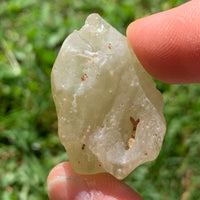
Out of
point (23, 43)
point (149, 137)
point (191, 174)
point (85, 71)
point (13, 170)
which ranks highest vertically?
point (85, 71)

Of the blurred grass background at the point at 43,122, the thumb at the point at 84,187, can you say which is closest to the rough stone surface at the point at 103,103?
the thumb at the point at 84,187

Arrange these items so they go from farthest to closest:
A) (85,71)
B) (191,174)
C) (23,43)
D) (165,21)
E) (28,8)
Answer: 1. (28,8)
2. (23,43)
3. (191,174)
4. (165,21)
5. (85,71)

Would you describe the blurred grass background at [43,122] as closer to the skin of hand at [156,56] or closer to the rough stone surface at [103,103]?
the skin of hand at [156,56]

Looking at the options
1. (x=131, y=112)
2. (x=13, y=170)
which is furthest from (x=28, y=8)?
(x=131, y=112)

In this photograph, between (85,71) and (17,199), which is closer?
(85,71)

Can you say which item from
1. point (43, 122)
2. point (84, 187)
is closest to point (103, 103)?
point (84, 187)

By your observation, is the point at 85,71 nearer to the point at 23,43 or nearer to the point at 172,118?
the point at 172,118

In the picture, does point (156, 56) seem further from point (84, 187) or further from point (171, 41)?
point (84, 187)
